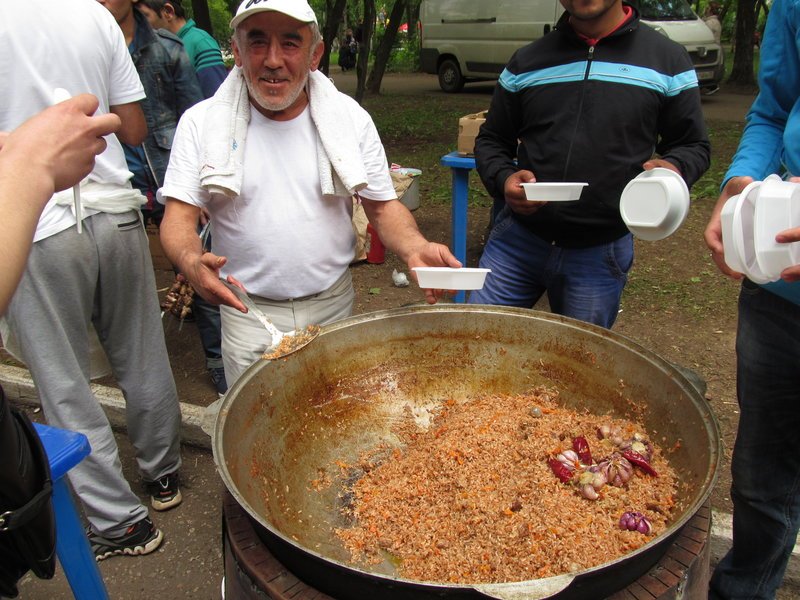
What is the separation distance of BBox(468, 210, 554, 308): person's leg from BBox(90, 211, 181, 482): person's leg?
1.36m

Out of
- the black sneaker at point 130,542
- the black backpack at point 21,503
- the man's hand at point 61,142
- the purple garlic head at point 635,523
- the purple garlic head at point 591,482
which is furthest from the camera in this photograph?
the black sneaker at point 130,542

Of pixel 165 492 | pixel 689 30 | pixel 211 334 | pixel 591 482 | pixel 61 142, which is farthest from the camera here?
pixel 689 30

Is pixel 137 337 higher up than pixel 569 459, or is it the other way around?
pixel 569 459

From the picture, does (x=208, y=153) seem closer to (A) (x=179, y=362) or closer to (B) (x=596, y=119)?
(B) (x=596, y=119)

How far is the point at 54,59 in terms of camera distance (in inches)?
78.7

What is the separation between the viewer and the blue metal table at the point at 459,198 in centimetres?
414

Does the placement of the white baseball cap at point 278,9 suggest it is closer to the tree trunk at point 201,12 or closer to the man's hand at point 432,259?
the man's hand at point 432,259

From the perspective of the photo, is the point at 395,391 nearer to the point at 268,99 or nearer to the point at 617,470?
the point at 617,470

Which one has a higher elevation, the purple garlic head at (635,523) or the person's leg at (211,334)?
the purple garlic head at (635,523)

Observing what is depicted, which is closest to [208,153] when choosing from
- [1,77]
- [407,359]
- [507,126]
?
[1,77]

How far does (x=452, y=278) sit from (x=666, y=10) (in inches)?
509

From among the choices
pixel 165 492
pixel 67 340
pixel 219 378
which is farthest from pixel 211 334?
pixel 67 340

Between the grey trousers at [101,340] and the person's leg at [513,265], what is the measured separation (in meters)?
1.39

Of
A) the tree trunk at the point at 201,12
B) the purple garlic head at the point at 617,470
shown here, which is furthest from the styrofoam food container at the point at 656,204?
the tree trunk at the point at 201,12
